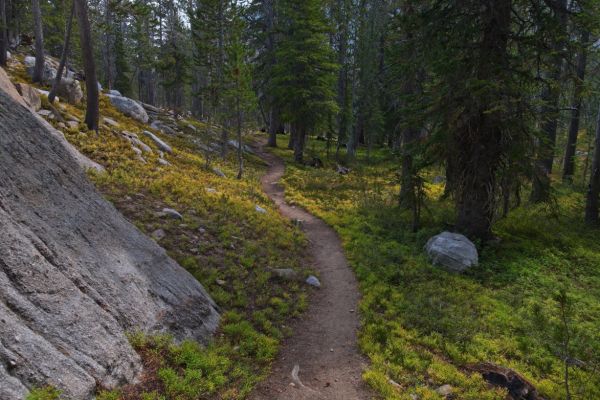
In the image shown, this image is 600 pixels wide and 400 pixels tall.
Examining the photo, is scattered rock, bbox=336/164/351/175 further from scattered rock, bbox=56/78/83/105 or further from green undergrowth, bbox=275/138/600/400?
scattered rock, bbox=56/78/83/105

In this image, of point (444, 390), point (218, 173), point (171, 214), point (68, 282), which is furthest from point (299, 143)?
point (68, 282)

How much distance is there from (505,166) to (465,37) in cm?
481

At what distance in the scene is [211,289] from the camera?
31.2ft

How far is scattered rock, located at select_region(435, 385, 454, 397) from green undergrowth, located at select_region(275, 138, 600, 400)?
0.30ft

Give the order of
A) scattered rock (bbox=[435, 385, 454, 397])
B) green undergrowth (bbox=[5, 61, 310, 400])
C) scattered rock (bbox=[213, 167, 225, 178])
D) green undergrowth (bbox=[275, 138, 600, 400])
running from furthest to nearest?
scattered rock (bbox=[213, 167, 225, 178])
green undergrowth (bbox=[275, 138, 600, 400])
scattered rock (bbox=[435, 385, 454, 397])
green undergrowth (bbox=[5, 61, 310, 400])

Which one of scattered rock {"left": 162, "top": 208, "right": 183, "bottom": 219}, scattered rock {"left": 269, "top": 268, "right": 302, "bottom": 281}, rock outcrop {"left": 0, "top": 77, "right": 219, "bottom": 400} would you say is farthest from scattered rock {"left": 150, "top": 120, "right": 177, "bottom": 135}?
rock outcrop {"left": 0, "top": 77, "right": 219, "bottom": 400}

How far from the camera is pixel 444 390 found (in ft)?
22.9

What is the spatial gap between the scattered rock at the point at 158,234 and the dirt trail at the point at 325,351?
15.9ft

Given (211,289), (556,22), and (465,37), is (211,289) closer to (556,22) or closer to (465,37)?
(465,37)

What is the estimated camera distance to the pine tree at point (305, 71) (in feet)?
88.9

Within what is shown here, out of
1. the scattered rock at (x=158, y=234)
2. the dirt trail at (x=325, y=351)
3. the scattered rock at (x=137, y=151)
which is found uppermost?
the scattered rock at (x=137, y=151)

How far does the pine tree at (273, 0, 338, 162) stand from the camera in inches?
1067

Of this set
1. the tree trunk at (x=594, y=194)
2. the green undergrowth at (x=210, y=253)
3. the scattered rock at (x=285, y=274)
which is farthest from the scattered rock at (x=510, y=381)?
the tree trunk at (x=594, y=194)

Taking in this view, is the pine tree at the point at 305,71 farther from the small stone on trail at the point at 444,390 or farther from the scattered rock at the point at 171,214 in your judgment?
the small stone on trail at the point at 444,390
